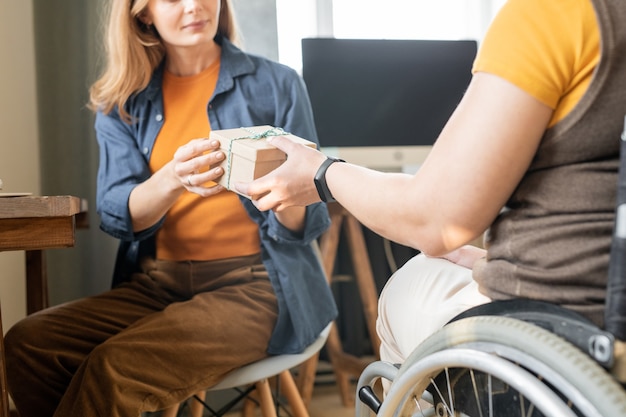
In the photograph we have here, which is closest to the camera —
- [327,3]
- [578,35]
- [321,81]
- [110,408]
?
[578,35]

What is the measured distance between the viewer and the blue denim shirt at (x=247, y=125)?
1434 mm

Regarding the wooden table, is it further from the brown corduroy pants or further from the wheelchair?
the wheelchair

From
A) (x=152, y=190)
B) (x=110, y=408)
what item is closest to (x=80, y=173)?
(x=152, y=190)

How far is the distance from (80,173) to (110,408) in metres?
0.87

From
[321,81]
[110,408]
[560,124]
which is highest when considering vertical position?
[321,81]

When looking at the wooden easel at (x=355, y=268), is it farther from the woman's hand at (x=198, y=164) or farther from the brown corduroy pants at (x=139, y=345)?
the woman's hand at (x=198, y=164)

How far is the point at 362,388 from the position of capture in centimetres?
95

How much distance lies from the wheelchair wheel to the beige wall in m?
1.26

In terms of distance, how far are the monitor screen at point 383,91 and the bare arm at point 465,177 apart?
1368mm

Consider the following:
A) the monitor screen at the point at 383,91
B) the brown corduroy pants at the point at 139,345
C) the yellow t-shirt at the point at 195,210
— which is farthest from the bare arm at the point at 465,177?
the monitor screen at the point at 383,91

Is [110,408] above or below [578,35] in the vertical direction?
below

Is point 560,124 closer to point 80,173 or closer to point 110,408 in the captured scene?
point 110,408

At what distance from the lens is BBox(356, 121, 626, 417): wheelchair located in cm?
59

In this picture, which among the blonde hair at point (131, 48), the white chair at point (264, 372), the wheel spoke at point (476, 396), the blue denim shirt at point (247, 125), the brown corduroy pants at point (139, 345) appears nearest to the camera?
the wheel spoke at point (476, 396)
